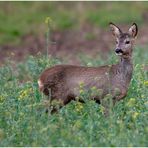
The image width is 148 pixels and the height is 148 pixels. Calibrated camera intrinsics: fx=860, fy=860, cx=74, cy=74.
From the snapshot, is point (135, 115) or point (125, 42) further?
point (125, 42)

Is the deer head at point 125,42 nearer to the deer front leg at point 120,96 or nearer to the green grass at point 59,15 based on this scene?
the deer front leg at point 120,96

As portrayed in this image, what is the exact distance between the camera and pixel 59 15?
24.2 m

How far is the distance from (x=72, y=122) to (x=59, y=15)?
47.2 ft

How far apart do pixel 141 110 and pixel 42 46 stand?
35.4ft

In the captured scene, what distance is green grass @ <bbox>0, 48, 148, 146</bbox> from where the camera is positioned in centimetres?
908

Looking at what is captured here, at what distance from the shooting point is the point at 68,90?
11.1m

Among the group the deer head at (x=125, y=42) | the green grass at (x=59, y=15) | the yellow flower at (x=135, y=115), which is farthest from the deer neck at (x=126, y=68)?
the green grass at (x=59, y=15)

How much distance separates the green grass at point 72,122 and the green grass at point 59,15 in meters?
11.2

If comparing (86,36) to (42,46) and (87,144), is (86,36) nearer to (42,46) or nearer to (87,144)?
(42,46)

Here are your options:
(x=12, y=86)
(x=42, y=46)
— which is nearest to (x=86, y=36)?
(x=42, y=46)

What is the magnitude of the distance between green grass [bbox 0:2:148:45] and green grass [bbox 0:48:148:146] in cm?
1119

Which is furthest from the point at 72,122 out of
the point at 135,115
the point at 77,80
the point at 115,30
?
the point at 115,30

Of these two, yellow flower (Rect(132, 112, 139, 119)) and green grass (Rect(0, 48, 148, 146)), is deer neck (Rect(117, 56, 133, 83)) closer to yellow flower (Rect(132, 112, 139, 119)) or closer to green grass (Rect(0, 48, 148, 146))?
green grass (Rect(0, 48, 148, 146))

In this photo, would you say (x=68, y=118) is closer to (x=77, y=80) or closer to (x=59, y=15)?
(x=77, y=80)
